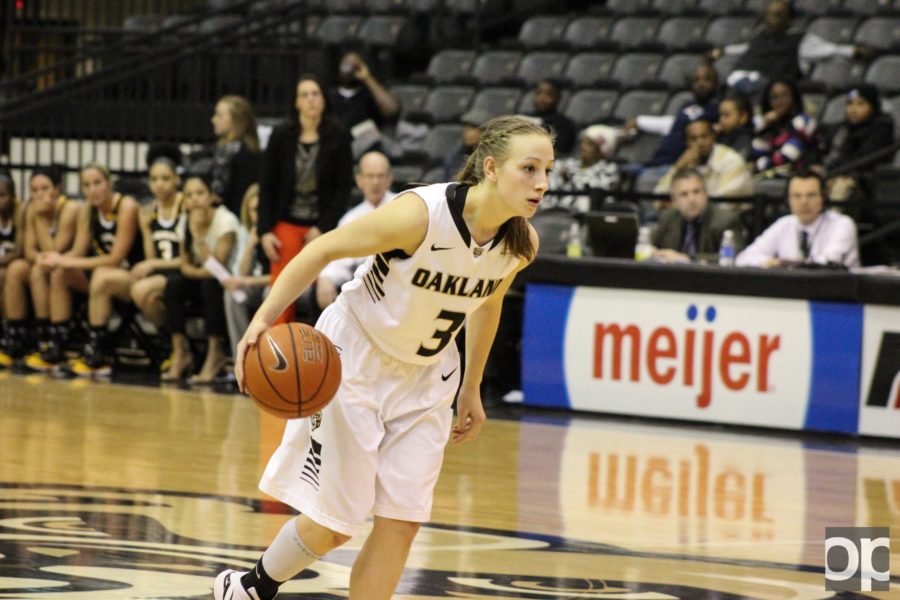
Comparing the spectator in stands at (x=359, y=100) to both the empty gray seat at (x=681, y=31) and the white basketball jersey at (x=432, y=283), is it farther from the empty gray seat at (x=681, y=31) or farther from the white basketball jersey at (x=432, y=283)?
the white basketball jersey at (x=432, y=283)

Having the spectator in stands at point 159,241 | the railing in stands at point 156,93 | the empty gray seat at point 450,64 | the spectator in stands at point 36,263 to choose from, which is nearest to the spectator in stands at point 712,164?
the spectator in stands at point 159,241

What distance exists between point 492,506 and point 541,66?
25.4 feet

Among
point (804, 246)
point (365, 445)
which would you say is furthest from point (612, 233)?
point (365, 445)

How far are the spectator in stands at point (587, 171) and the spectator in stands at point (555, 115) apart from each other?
0.99ft

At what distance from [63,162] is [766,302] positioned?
25.5 feet

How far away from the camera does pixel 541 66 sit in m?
13.5

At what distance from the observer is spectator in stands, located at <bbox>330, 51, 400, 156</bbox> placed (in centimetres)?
1224

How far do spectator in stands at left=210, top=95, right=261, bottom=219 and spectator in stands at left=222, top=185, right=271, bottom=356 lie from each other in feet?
1.00

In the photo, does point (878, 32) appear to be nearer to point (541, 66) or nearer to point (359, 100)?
point (541, 66)

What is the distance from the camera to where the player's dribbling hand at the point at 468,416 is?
171 inches

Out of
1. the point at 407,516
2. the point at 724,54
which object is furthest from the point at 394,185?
the point at 407,516

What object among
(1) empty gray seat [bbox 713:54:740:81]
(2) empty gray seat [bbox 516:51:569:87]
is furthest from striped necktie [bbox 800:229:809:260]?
(2) empty gray seat [bbox 516:51:569:87]

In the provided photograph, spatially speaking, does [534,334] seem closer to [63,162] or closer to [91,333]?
[91,333]

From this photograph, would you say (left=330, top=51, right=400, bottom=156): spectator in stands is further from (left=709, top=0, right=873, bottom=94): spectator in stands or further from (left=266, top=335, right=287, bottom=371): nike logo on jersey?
(left=266, top=335, right=287, bottom=371): nike logo on jersey
